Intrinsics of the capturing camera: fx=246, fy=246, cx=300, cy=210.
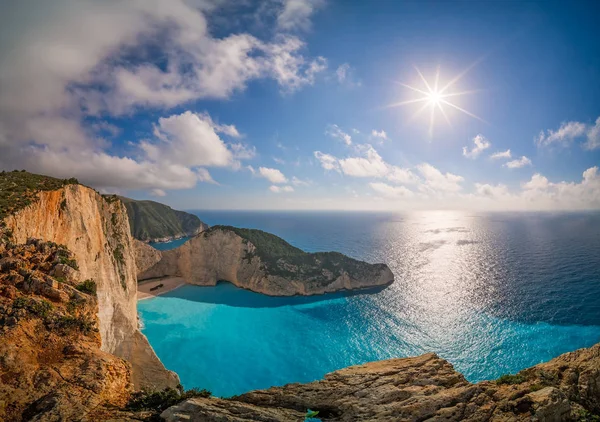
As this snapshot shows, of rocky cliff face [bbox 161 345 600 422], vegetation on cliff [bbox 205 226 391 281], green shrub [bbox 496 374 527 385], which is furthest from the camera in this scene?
vegetation on cliff [bbox 205 226 391 281]

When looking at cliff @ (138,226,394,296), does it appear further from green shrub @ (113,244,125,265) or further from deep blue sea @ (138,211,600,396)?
green shrub @ (113,244,125,265)

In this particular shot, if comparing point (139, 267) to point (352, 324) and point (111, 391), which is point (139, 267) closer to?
point (352, 324)

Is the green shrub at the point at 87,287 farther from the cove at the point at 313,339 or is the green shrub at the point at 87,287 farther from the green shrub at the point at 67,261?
the cove at the point at 313,339

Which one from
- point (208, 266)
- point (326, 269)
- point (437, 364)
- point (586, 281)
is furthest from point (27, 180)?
point (586, 281)

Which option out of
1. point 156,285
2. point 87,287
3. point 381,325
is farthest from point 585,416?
point 156,285

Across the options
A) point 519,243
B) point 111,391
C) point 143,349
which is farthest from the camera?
point 519,243

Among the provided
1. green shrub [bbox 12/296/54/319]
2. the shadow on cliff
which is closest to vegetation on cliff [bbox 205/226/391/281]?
the shadow on cliff

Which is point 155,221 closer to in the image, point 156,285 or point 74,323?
point 156,285

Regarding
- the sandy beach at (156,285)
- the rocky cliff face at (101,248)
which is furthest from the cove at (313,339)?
the rocky cliff face at (101,248)
